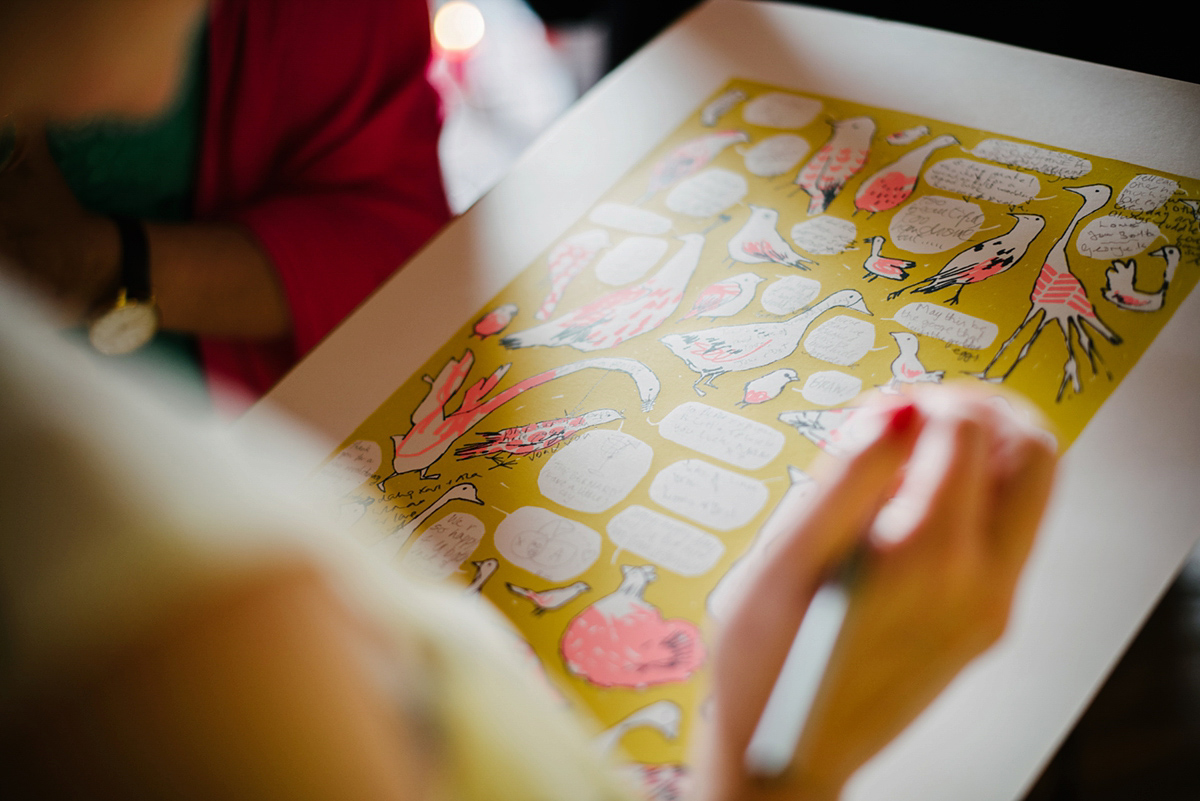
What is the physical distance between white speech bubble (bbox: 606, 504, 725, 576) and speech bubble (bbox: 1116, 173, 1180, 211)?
0.25 metres

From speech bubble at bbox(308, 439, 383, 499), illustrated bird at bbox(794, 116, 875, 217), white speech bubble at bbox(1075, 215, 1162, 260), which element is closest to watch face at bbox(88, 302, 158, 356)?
speech bubble at bbox(308, 439, 383, 499)

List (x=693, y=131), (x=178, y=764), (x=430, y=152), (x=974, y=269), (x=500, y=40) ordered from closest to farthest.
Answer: (x=178, y=764), (x=974, y=269), (x=693, y=131), (x=430, y=152), (x=500, y=40)

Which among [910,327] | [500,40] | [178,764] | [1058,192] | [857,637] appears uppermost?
[500,40]

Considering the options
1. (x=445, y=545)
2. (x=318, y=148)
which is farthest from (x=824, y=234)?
(x=318, y=148)

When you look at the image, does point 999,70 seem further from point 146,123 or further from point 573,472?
point 146,123

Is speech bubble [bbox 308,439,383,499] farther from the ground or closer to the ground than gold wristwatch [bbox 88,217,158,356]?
farther from the ground

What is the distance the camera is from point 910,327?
363 millimetres

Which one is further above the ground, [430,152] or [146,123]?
[430,152]

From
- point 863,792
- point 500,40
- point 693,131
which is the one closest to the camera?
point 863,792

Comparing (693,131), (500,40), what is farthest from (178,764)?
(500,40)

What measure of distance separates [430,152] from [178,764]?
50 centimetres

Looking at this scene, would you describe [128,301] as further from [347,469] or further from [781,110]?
[781,110]

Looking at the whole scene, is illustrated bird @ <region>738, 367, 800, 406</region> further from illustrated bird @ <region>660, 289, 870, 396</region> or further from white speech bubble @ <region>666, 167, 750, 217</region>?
white speech bubble @ <region>666, 167, 750, 217</region>

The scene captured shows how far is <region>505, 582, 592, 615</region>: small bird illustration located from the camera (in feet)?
1.07
